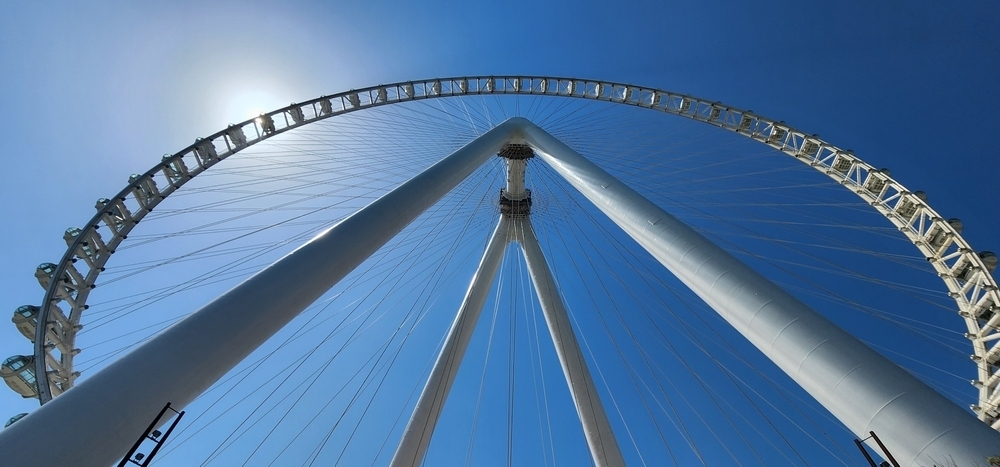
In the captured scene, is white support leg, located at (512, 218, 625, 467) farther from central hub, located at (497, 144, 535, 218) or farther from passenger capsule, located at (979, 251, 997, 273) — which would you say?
passenger capsule, located at (979, 251, 997, 273)

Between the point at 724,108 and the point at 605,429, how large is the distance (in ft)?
62.6

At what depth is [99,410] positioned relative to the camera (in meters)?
6.45

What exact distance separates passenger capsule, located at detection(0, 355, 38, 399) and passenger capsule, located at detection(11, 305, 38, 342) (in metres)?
1.10

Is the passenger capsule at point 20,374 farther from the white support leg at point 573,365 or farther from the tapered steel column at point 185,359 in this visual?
the white support leg at point 573,365

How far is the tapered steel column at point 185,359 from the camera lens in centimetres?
608

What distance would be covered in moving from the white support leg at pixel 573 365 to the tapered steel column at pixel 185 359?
506 inches

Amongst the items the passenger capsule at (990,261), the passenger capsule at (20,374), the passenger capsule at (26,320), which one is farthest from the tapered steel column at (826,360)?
the passenger capsule at (26,320)

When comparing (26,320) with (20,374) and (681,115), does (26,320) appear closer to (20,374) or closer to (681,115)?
(20,374)

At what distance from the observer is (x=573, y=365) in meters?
22.0

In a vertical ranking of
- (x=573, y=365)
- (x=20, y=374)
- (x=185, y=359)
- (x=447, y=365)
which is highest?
(x=185, y=359)

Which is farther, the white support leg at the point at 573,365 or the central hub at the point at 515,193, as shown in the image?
the central hub at the point at 515,193

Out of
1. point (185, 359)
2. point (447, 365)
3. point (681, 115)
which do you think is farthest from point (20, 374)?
point (681, 115)

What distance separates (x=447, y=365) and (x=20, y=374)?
1402 centimetres

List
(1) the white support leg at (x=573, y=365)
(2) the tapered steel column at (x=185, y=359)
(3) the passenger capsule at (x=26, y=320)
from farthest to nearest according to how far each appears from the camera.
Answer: (1) the white support leg at (x=573, y=365)
(3) the passenger capsule at (x=26, y=320)
(2) the tapered steel column at (x=185, y=359)
